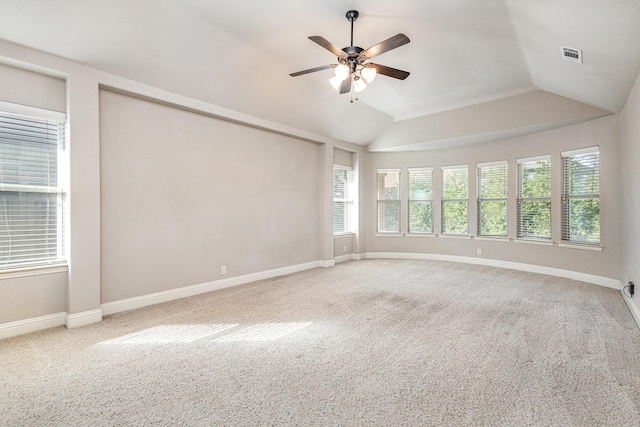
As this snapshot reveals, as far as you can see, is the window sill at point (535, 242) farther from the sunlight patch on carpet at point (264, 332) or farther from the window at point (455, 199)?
the sunlight patch on carpet at point (264, 332)

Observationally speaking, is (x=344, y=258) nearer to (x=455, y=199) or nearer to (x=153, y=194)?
(x=455, y=199)

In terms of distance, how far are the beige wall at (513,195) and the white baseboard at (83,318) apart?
18.7ft

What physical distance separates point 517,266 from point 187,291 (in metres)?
6.07

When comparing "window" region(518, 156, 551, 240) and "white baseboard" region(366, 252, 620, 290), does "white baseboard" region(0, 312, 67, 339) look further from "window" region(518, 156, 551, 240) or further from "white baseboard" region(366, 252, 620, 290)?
"window" region(518, 156, 551, 240)

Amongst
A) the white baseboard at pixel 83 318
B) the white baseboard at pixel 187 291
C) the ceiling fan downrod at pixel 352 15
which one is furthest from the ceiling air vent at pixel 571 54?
the white baseboard at pixel 83 318

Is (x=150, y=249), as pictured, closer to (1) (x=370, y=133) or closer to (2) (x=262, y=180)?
(2) (x=262, y=180)

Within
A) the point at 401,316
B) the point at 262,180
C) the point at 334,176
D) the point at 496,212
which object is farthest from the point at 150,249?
the point at 496,212

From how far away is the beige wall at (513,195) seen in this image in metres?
4.81

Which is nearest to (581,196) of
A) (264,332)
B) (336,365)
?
(336,365)

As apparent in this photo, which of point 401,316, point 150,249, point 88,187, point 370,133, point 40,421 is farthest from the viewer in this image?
point 370,133

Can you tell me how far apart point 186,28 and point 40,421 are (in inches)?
142

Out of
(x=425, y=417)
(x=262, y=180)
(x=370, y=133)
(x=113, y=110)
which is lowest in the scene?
(x=425, y=417)

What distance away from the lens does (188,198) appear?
4387 millimetres

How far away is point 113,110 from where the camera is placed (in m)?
3.67
